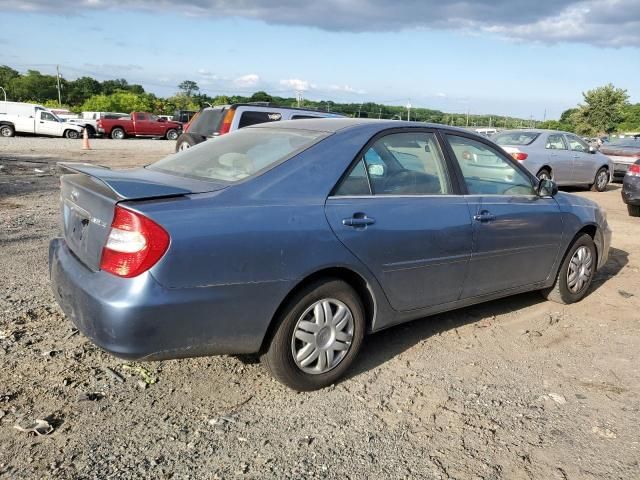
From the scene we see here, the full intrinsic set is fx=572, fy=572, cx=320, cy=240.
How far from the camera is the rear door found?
13.3 m

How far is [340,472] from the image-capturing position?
2699 millimetres

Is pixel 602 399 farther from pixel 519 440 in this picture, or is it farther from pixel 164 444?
pixel 164 444

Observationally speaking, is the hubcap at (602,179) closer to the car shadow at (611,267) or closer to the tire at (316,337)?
the car shadow at (611,267)

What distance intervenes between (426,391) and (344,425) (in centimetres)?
68

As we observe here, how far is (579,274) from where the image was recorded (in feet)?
17.6

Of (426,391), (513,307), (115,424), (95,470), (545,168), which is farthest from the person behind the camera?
(545,168)

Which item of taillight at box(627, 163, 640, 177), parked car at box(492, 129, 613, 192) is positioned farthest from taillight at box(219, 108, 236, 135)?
taillight at box(627, 163, 640, 177)

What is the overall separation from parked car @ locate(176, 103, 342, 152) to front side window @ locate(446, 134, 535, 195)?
640 centimetres

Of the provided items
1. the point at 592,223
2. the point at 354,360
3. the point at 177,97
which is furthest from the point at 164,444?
the point at 177,97

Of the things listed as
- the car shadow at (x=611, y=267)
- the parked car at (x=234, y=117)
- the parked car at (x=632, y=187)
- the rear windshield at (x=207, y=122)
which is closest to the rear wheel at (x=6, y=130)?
the rear windshield at (x=207, y=122)

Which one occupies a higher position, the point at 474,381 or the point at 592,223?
the point at 592,223

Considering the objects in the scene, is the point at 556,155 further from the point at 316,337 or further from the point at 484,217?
the point at 316,337

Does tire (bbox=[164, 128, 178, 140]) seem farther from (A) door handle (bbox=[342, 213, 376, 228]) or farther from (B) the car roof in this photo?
(A) door handle (bbox=[342, 213, 376, 228])

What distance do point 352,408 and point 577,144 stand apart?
1304cm
